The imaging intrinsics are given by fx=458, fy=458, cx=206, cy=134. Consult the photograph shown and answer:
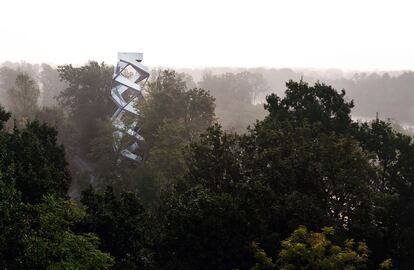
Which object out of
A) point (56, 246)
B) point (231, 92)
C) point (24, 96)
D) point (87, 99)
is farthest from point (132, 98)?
point (231, 92)

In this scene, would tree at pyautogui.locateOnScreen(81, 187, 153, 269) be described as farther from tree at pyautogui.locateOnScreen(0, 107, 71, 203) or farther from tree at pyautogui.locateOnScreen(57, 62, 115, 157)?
tree at pyautogui.locateOnScreen(57, 62, 115, 157)

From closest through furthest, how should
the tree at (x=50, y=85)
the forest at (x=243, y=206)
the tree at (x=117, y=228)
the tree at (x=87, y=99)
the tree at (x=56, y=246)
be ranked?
the tree at (x=56, y=246) → the forest at (x=243, y=206) → the tree at (x=117, y=228) → the tree at (x=87, y=99) → the tree at (x=50, y=85)

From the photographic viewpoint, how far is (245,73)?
353 feet

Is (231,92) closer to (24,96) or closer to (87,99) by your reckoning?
(87,99)

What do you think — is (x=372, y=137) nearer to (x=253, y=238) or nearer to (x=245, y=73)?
(x=253, y=238)

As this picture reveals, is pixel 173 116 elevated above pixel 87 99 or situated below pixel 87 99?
above

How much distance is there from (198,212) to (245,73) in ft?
300

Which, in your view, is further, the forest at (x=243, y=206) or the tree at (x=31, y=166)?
the tree at (x=31, y=166)

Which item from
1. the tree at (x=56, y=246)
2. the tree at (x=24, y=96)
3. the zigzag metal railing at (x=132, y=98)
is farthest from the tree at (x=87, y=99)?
the tree at (x=56, y=246)

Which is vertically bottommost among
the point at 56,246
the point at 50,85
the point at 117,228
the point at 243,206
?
the point at 50,85

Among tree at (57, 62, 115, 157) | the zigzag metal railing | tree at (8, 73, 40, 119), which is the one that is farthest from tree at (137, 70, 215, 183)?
tree at (8, 73, 40, 119)

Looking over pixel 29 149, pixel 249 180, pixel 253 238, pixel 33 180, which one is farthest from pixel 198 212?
pixel 29 149

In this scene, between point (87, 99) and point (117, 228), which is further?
point (87, 99)

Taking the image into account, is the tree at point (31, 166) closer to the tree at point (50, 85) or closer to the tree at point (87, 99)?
the tree at point (87, 99)
